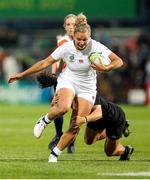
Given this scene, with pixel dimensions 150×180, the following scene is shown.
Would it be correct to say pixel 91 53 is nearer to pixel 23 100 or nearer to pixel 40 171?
pixel 40 171

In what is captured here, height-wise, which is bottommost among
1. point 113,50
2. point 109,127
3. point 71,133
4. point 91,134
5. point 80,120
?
point 113,50

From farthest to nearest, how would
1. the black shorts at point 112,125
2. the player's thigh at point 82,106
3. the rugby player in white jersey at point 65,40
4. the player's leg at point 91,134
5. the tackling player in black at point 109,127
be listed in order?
the rugby player in white jersey at point 65,40
the player's leg at point 91,134
the black shorts at point 112,125
the tackling player in black at point 109,127
the player's thigh at point 82,106

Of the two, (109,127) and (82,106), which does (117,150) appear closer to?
(109,127)

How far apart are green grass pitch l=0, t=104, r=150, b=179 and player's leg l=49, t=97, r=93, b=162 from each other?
171 mm

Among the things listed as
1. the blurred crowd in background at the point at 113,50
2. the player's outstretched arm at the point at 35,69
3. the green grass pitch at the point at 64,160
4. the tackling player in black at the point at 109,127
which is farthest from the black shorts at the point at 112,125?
the blurred crowd in background at the point at 113,50

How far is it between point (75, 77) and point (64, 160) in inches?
50.2

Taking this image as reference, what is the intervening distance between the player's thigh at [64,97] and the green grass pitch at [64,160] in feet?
2.70

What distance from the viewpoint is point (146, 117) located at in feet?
91.2

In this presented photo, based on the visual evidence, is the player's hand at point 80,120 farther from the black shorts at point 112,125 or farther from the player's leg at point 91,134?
the player's leg at point 91,134

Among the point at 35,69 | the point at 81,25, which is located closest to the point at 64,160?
the point at 35,69

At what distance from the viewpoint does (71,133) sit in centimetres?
1333

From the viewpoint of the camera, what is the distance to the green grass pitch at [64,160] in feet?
39.5

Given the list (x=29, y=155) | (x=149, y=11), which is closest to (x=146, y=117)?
(x=149, y=11)

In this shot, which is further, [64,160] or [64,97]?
[64,160]
